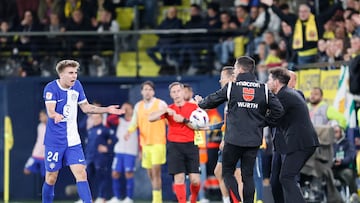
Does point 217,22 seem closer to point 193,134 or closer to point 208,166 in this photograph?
point 208,166

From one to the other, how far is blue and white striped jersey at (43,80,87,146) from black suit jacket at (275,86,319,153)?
3026 mm

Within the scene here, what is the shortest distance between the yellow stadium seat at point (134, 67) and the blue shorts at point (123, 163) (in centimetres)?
282

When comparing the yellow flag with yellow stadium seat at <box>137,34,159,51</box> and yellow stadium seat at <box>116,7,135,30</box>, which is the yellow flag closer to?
yellow stadium seat at <box>137,34,159,51</box>

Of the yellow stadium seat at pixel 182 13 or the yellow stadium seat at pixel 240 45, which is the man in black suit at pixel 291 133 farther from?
the yellow stadium seat at pixel 182 13

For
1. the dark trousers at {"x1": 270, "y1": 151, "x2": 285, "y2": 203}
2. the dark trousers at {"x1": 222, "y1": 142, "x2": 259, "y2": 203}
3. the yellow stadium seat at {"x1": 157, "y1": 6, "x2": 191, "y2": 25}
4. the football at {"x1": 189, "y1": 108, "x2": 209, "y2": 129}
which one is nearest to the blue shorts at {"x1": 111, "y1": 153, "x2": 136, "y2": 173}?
the yellow stadium seat at {"x1": 157, "y1": 6, "x2": 191, "y2": 25}

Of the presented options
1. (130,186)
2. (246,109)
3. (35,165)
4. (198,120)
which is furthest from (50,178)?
(35,165)

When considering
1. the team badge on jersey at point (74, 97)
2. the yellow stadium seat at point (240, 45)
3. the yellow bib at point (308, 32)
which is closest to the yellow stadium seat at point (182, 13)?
the yellow stadium seat at point (240, 45)

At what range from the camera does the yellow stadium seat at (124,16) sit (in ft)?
94.8

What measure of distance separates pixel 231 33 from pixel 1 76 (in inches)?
220

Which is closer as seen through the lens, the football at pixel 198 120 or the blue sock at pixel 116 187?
the football at pixel 198 120

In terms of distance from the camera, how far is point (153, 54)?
87.4 ft

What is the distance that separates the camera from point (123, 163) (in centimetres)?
2464

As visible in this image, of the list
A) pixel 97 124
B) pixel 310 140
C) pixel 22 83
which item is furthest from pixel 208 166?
pixel 310 140

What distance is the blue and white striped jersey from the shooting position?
53.8 ft
